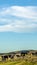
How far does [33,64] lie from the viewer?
326ft

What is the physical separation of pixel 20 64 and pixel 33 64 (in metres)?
5.81

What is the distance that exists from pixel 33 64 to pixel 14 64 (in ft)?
28.0

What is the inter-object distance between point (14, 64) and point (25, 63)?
5.23 m

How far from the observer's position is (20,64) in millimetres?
100125

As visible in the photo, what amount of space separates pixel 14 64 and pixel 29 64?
22.5ft

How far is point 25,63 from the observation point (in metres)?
102

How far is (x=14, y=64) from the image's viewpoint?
10050 cm

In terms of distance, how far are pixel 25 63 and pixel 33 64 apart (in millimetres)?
4384

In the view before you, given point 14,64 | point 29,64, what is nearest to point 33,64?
point 29,64

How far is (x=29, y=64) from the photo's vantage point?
98875 millimetres

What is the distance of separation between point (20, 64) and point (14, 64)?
2.71 m

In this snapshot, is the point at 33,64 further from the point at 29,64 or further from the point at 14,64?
the point at 14,64
